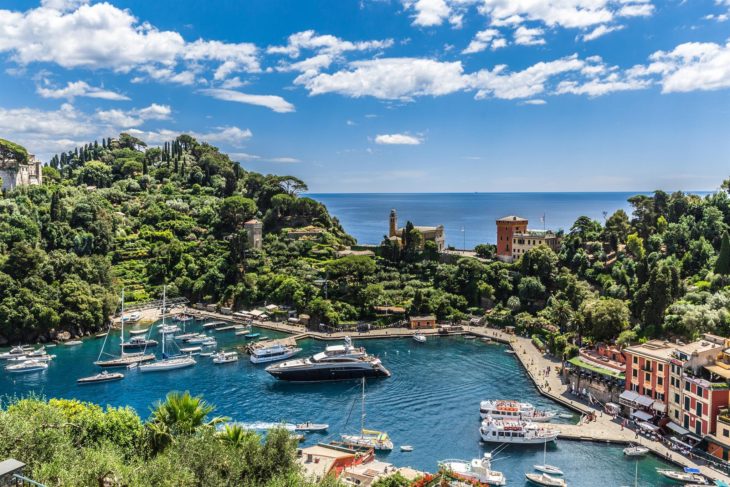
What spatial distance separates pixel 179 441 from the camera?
2012 centimetres

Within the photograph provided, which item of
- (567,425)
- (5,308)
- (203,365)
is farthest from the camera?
(5,308)

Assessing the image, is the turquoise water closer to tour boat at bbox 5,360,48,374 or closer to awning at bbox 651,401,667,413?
tour boat at bbox 5,360,48,374

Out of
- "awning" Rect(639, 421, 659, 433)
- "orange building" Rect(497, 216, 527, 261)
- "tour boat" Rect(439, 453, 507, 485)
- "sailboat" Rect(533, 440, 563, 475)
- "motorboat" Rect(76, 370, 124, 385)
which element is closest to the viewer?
"tour boat" Rect(439, 453, 507, 485)

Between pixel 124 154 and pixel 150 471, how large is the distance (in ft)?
421

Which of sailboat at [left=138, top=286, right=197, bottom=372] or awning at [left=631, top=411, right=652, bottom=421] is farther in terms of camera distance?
sailboat at [left=138, top=286, right=197, bottom=372]

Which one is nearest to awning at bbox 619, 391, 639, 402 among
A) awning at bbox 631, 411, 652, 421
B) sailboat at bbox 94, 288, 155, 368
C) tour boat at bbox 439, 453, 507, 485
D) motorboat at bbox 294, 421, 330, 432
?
awning at bbox 631, 411, 652, 421

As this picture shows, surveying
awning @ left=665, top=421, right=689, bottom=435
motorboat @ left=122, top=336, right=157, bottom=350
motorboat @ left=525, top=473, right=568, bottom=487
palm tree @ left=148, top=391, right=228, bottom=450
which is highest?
palm tree @ left=148, top=391, right=228, bottom=450

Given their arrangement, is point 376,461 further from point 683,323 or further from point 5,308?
point 5,308

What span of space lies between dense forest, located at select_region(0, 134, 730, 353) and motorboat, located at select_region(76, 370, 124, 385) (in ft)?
52.4

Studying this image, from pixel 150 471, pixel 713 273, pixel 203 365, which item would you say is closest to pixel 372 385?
pixel 203 365

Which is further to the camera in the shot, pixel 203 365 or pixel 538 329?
pixel 538 329

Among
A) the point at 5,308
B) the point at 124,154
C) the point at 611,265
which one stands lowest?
the point at 5,308

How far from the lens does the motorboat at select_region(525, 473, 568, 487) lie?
102ft

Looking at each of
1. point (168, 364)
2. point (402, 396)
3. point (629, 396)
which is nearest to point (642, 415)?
point (629, 396)
